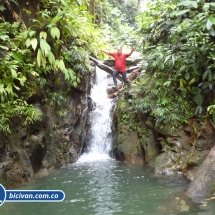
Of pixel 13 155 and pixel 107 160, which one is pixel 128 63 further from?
pixel 13 155

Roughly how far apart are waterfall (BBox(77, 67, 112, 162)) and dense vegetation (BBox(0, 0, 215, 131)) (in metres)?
1.86

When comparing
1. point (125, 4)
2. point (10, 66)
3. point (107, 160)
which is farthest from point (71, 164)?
point (125, 4)

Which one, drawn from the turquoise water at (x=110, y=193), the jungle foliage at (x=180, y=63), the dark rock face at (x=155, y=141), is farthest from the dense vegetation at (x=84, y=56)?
the turquoise water at (x=110, y=193)

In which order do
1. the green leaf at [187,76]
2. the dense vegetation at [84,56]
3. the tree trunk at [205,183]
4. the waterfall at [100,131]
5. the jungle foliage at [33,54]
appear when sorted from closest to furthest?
the tree trunk at [205,183]
the jungle foliage at [33,54]
the dense vegetation at [84,56]
the green leaf at [187,76]
the waterfall at [100,131]

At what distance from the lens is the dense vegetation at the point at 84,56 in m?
6.84

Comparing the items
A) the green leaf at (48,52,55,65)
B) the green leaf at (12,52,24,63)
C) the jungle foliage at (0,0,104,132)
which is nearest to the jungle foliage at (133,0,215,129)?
the jungle foliage at (0,0,104,132)

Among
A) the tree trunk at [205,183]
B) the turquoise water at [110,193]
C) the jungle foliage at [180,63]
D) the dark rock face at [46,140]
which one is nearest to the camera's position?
the turquoise water at [110,193]

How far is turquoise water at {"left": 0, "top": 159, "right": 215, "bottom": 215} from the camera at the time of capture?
4.86m

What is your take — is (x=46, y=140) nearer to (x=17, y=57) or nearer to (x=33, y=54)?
(x=33, y=54)

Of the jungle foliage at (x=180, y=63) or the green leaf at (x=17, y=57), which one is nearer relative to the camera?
the green leaf at (x=17, y=57)

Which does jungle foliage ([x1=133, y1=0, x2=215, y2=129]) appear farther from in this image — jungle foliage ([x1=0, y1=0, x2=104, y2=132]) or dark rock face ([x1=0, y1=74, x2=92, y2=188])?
jungle foliage ([x1=0, y1=0, x2=104, y2=132])

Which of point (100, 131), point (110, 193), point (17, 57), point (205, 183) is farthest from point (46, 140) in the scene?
point (205, 183)

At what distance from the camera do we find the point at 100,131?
1055 centimetres

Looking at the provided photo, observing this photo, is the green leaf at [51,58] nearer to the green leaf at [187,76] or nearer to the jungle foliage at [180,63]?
the jungle foliage at [180,63]
